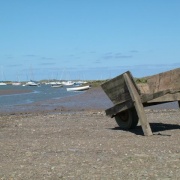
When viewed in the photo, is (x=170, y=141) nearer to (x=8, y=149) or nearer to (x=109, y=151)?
(x=109, y=151)

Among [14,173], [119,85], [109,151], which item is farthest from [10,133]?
[14,173]

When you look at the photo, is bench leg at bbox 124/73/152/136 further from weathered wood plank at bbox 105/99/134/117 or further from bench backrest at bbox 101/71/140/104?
weathered wood plank at bbox 105/99/134/117

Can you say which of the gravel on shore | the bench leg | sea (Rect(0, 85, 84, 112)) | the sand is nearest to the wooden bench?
the bench leg

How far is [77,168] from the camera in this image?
7656mm

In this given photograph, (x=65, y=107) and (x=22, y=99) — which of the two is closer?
(x=65, y=107)

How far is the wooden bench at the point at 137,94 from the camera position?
38.8 feet

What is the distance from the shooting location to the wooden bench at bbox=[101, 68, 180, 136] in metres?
11.8

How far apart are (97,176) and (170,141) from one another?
13.0ft

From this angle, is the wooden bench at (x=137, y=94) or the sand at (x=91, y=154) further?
the wooden bench at (x=137, y=94)

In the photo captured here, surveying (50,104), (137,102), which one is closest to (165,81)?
(137,102)

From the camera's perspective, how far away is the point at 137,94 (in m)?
12.1

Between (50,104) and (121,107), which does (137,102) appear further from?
(50,104)

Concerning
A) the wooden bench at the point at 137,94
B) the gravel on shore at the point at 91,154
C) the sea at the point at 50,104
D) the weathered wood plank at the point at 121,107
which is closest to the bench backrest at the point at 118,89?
the wooden bench at the point at 137,94

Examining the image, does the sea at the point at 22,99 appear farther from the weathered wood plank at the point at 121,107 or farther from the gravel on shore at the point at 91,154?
the gravel on shore at the point at 91,154
